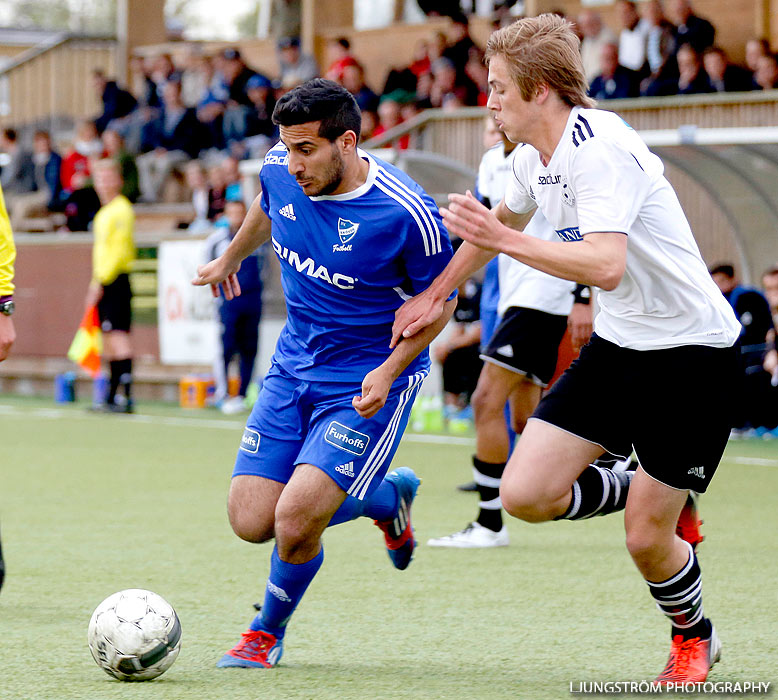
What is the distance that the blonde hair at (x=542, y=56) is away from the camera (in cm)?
405

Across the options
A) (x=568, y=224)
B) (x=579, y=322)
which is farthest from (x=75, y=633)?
(x=579, y=322)

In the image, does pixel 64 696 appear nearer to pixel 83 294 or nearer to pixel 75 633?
pixel 75 633

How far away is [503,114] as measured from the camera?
4.14 metres

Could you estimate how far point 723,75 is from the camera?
1459 centimetres

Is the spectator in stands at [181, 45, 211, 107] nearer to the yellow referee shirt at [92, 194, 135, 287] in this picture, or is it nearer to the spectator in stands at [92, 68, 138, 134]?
the spectator in stands at [92, 68, 138, 134]

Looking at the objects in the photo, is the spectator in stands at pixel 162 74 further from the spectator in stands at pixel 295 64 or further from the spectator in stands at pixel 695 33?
the spectator in stands at pixel 695 33

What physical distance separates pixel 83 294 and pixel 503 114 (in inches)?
A: 559

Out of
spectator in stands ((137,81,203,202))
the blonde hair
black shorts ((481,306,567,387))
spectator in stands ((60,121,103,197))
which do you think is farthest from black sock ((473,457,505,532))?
spectator in stands ((60,121,103,197))

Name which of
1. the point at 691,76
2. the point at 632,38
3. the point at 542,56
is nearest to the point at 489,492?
the point at 542,56

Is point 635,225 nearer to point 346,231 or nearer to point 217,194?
point 346,231

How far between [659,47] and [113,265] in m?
6.48

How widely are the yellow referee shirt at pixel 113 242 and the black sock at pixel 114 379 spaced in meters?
0.84

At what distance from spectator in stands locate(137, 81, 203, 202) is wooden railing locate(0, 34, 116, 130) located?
393 cm

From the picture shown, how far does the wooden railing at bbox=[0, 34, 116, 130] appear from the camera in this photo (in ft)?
81.3
